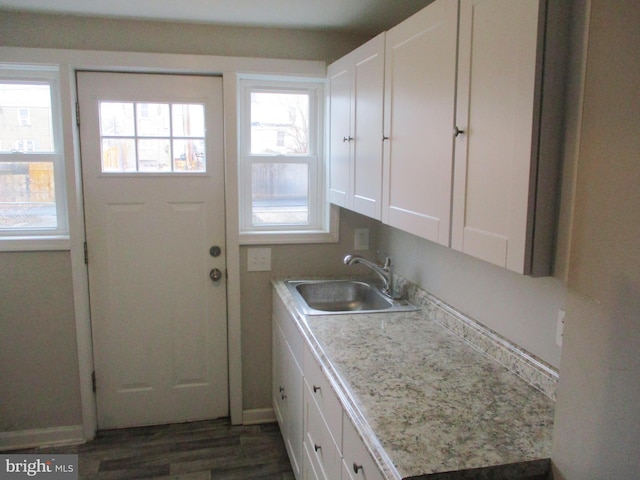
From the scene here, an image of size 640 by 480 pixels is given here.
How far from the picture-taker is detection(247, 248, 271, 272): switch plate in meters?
2.99

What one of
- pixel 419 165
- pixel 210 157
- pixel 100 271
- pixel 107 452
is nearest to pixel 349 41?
pixel 210 157

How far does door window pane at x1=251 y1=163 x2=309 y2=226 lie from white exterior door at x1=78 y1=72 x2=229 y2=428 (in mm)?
220

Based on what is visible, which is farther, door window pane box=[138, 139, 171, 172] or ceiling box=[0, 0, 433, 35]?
door window pane box=[138, 139, 171, 172]

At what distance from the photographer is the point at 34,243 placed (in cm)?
275

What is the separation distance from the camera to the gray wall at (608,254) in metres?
0.80

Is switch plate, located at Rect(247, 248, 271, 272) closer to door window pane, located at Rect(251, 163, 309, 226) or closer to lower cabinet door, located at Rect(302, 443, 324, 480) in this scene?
door window pane, located at Rect(251, 163, 309, 226)

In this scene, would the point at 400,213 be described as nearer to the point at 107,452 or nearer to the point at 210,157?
the point at 210,157

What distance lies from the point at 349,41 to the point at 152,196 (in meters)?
1.40

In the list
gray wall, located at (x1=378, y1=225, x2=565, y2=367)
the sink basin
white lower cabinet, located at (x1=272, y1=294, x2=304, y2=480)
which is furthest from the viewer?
the sink basin

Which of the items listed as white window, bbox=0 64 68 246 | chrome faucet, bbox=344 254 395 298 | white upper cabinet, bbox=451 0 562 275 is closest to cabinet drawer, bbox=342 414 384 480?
white upper cabinet, bbox=451 0 562 275

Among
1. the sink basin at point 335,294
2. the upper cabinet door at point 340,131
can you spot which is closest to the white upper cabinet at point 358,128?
the upper cabinet door at point 340,131

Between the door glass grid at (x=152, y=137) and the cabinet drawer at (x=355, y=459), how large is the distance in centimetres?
187

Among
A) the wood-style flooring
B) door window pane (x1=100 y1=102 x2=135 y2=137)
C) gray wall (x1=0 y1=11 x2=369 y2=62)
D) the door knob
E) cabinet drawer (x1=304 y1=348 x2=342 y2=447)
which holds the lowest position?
the wood-style flooring

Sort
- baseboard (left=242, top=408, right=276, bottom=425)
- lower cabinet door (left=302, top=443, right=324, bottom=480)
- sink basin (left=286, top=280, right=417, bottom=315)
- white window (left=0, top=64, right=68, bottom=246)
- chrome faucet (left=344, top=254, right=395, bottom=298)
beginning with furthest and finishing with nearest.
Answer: baseboard (left=242, top=408, right=276, bottom=425) → sink basin (left=286, top=280, right=417, bottom=315) → white window (left=0, top=64, right=68, bottom=246) → chrome faucet (left=344, top=254, right=395, bottom=298) → lower cabinet door (left=302, top=443, right=324, bottom=480)
